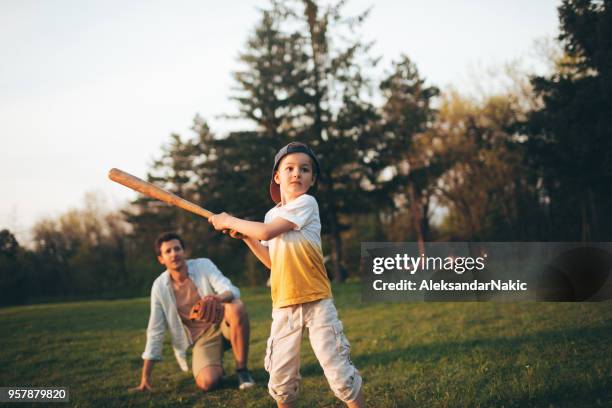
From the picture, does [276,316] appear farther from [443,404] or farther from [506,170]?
[506,170]

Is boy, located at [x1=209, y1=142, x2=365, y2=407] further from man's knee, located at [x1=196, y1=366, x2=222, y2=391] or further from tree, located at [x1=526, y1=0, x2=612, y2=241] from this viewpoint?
tree, located at [x1=526, y1=0, x2=612, y2=241]

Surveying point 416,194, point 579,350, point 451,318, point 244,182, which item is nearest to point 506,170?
point 416,194

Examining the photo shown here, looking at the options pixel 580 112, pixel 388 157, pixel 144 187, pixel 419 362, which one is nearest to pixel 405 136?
pixel 388 157

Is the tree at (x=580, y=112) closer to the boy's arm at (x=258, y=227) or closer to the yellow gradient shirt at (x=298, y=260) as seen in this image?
the yellow gradient shirt at (x=298, y=260)

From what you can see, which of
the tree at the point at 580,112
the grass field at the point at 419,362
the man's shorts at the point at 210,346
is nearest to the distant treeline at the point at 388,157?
the tree at the point at 580,112

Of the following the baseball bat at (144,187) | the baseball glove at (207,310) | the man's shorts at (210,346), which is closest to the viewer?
the baseball bat at (144,187)

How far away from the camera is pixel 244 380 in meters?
5.02

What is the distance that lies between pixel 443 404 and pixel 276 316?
1.62 meters

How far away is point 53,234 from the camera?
91.9ft

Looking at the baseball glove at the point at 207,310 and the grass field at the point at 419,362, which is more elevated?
the baseball glove at the point at 207,310

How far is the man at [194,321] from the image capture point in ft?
16.7

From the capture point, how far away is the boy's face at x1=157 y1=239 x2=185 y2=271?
5.30 m

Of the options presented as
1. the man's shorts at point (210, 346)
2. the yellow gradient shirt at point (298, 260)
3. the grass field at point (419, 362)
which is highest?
the yellow gradient shirt at point (298, 260)

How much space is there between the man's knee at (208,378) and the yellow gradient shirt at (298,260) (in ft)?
7.28
